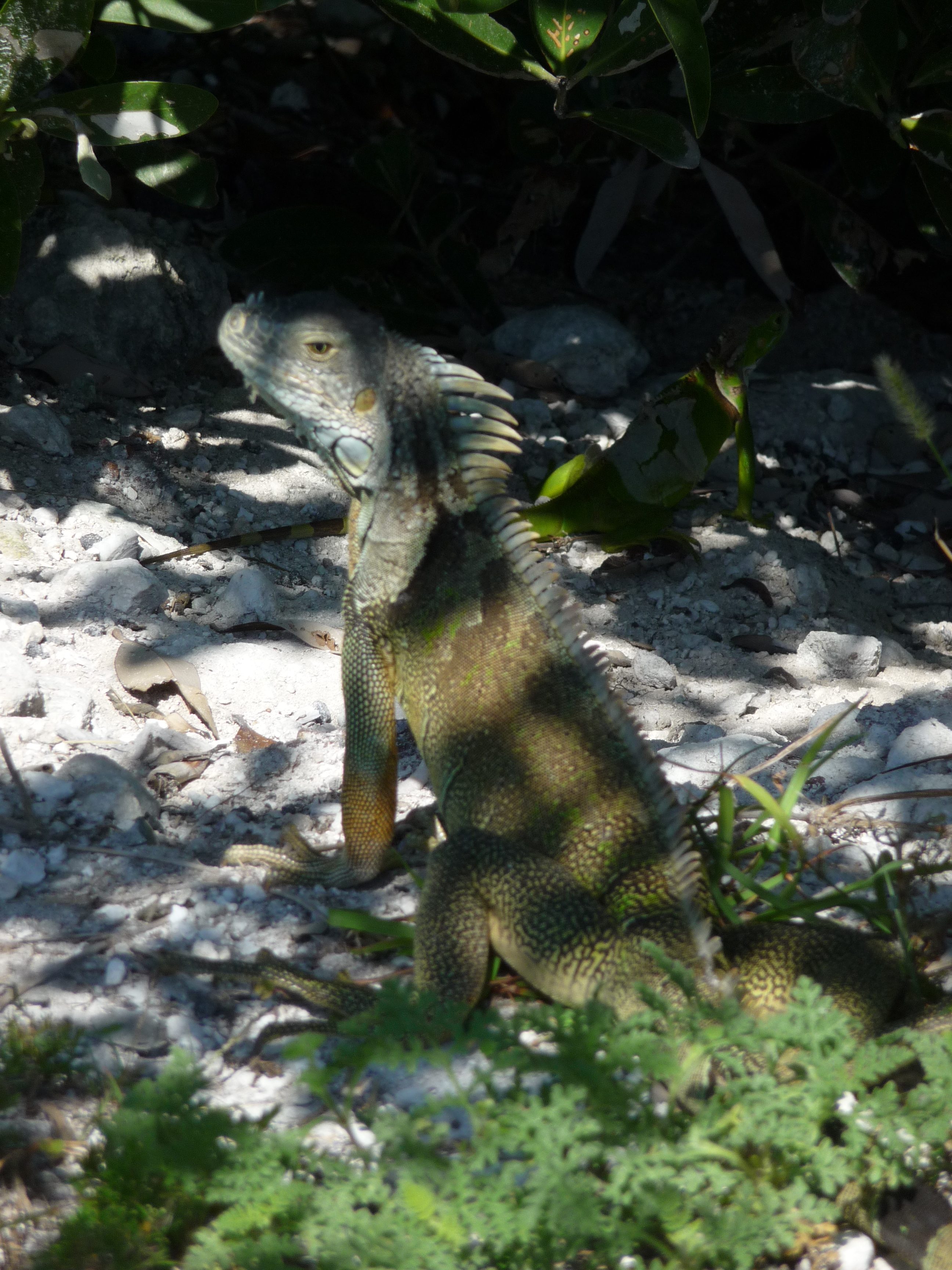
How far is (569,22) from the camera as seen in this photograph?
159 inches

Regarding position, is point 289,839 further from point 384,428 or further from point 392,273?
point 392,273

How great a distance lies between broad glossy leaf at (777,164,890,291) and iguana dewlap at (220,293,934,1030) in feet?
10.5

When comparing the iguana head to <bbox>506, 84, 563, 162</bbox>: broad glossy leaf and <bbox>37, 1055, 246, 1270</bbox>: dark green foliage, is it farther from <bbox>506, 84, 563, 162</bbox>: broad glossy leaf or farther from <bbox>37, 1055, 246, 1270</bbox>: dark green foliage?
<bbox>506, 84, 563, 162</bbox>: broad glossy leaf

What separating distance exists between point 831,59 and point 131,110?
2.61m

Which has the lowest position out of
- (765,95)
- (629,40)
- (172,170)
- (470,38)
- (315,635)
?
(315,635)

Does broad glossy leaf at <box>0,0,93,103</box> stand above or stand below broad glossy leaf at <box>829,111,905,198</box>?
above

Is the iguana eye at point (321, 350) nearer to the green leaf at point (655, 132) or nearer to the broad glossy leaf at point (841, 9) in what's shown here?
the green leaf at point (655, 132)

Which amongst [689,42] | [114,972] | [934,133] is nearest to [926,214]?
[934,133]

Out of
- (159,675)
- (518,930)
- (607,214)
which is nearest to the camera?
(518,930)

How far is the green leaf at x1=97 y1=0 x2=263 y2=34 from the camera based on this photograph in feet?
13.1

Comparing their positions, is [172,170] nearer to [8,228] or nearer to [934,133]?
[8,228]

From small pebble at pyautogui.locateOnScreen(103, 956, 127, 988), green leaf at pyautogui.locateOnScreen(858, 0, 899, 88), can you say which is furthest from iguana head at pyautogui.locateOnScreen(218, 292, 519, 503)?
green leaf at pyautogui.locateOnScreen(858, 0, 899, 88)

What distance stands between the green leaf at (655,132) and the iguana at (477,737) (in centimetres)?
190

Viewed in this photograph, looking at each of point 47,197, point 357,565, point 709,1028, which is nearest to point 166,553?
point 357,565
